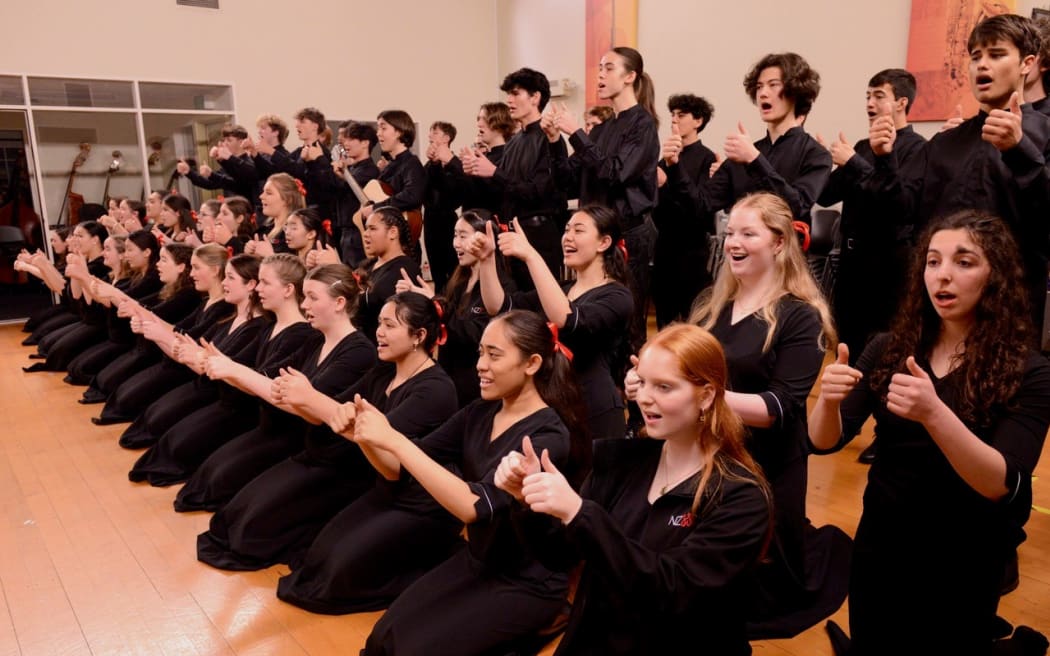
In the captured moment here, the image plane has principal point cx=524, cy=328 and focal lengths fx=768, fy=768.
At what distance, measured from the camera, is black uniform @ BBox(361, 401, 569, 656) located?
221 cm

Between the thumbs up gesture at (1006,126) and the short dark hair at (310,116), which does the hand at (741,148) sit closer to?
the thumbs up gesture at (1006,126)

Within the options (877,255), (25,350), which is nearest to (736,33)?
(877,255)

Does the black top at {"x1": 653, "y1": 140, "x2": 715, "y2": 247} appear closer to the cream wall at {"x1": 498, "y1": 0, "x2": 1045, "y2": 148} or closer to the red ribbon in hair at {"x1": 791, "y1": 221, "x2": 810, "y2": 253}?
the red ribbon in hair at {"x1": 791, "y1": 221, "x2": 810, "y2": 253}

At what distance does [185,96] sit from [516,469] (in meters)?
8.78

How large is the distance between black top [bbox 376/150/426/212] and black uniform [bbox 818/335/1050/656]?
12.6 feet

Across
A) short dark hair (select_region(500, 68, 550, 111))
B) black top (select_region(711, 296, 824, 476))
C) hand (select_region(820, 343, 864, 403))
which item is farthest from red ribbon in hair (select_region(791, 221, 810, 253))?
short dark hair (select_region(500, 68, 550, 111))

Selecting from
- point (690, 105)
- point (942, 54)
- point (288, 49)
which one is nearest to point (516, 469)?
point (690, 105)

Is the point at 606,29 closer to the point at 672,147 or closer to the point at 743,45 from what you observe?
the point at 743,45

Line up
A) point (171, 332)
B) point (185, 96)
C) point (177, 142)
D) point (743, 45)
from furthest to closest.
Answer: point (177, 142) → point (185, 96) → point (743, 45) → point (171, 332)

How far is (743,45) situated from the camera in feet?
22.6

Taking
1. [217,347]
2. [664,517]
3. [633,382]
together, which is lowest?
[217,347]

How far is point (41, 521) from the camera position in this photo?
3387mm

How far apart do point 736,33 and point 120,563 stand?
638 cm

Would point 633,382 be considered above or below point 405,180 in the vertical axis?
below
